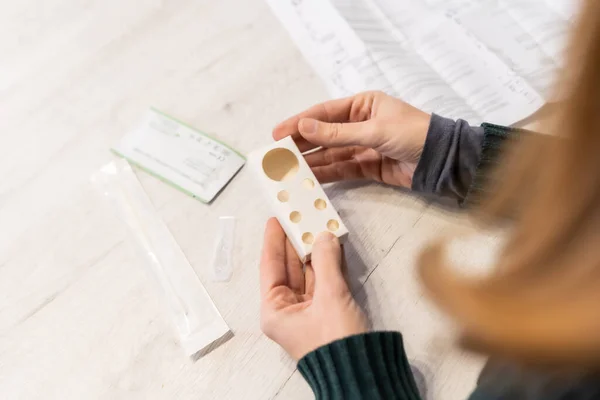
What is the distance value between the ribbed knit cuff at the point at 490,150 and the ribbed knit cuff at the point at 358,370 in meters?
0.19

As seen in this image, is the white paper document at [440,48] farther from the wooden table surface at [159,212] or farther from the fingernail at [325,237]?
the fingernail at [325,237]

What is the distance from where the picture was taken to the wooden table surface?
469mm

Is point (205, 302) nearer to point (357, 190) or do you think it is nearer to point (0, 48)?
point (357, 190)

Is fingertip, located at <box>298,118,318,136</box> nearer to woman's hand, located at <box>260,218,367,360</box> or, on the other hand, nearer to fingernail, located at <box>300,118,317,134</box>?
fingernail, located at <box>300,118,317,134</box>

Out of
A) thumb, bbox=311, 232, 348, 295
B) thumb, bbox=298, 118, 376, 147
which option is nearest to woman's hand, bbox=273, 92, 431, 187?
thumb, bbox=298, 118, 376, 147

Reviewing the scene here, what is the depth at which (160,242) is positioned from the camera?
53 centimetres

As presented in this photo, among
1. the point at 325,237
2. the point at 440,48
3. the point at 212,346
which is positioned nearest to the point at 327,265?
the point at 325,237

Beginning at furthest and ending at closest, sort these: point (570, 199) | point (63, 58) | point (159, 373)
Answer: point (63, 58), point (159, 373), point (570, 199)

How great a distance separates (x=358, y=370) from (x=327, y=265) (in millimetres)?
95

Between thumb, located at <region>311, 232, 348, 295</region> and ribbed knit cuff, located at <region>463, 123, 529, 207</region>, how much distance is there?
16 centimetres

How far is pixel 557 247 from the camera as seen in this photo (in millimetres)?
285

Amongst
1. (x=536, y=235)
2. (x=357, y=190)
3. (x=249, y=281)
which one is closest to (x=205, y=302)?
(x=249, y=281)

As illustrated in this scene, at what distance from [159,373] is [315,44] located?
428 millimetres

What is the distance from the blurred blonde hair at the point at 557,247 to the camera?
0.84 feet
